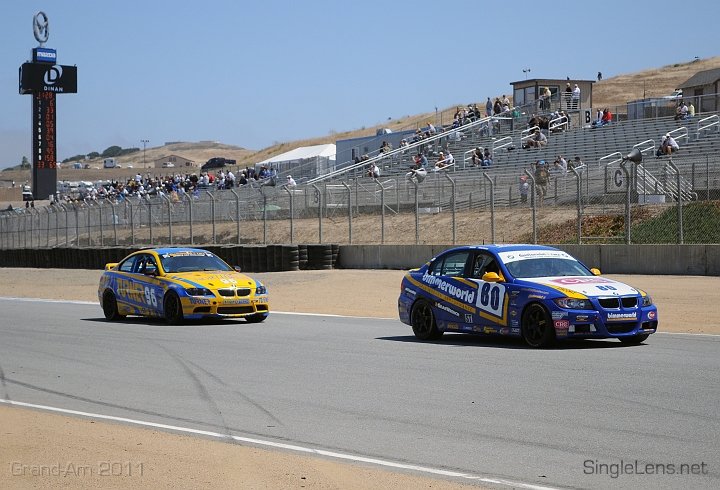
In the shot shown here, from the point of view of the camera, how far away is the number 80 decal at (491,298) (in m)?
12.8

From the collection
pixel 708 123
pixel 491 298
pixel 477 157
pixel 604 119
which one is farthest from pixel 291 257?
pixel 491 298

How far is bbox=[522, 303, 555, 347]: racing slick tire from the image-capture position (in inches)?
→ 479

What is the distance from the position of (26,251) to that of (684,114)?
29644mm

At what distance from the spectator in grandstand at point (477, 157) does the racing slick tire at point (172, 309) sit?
2447cm

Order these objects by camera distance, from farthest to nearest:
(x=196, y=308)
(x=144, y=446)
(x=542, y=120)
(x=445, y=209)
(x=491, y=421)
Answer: (x=542, y=120) → (x=445, y=209) → (x=196, y=308) → (x=491, y=421) → (x=144, y=446)

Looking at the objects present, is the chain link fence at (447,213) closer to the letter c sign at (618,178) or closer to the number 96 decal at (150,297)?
the letter c sign at (618,178)

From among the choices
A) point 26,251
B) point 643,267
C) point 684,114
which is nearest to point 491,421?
point 643,267

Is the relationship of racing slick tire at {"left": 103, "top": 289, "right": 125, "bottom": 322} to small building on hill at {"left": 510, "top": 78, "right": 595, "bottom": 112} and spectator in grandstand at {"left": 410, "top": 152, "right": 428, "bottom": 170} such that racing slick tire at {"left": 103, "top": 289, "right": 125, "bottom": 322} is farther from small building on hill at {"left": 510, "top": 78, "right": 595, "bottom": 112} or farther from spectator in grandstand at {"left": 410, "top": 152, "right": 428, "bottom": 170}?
small building on hill at {"left": 510, "top": 78, "right": 595, "bottom": 112}

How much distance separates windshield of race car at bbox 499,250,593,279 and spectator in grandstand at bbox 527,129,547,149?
27595 mm

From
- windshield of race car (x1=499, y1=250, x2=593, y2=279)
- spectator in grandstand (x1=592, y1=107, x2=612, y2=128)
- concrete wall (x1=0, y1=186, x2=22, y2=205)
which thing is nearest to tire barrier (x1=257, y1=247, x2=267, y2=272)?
spectator in grandstand (x1=592, y1=107, x2=612, y2=128)

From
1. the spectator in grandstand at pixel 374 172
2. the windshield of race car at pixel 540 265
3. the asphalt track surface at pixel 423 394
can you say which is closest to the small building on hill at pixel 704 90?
the spectator in grandstand at pixel 374 172

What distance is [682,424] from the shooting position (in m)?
7.55

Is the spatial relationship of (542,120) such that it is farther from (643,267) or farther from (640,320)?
(640,320)

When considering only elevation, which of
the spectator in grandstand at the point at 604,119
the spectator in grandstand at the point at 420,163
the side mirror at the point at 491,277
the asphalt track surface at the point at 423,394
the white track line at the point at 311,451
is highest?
the spectator in grandstand at the point at 604,119
